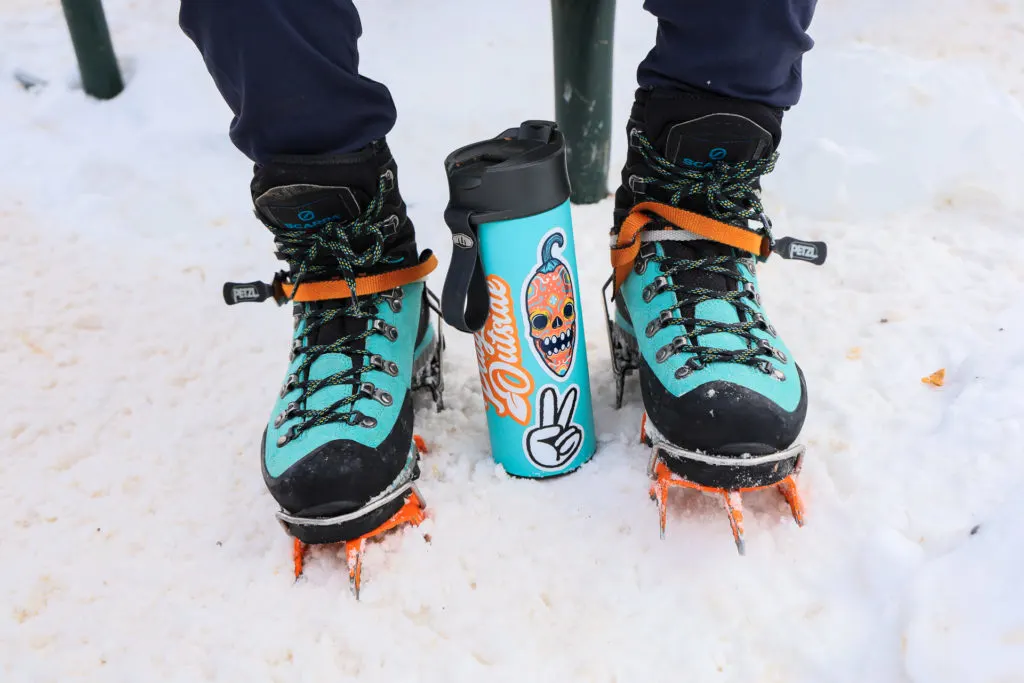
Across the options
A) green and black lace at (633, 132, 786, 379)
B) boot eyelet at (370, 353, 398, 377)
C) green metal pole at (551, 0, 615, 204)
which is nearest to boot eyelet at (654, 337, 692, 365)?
green and black lace at (633, 132, 786, 379)

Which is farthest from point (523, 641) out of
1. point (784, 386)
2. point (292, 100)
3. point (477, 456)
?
point (292, 100)

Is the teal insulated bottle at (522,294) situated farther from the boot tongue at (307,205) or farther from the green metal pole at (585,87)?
the green metal pole at (585,87)

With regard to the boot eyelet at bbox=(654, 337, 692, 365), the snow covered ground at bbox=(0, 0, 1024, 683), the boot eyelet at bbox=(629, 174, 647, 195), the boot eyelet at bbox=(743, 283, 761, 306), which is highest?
the boot eyelet at bbox=(629, 174, 647, 195)

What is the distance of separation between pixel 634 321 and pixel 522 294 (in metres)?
0.19

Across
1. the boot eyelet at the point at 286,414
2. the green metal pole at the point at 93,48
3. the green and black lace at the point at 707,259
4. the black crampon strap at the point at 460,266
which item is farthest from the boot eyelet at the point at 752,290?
the green metal pole at the point at 93,48

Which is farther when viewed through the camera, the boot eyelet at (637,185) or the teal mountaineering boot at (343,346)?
the boot eyelet at (637,185)

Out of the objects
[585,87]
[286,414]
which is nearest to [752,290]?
[286,414]

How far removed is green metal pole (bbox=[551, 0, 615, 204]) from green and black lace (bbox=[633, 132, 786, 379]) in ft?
2.14

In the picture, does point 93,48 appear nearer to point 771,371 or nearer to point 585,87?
point 585,87

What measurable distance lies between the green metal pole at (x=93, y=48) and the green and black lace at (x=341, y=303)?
5.14 feet

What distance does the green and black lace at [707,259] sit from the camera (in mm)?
855

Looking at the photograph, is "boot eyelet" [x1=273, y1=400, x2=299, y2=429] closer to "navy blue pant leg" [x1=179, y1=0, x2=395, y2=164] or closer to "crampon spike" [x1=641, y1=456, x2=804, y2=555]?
"navy blue pant leg" [x1=179, y1=0, x2=395, y2=164]

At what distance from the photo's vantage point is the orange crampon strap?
0.90 meters

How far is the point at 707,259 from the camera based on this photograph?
2.98 ft
